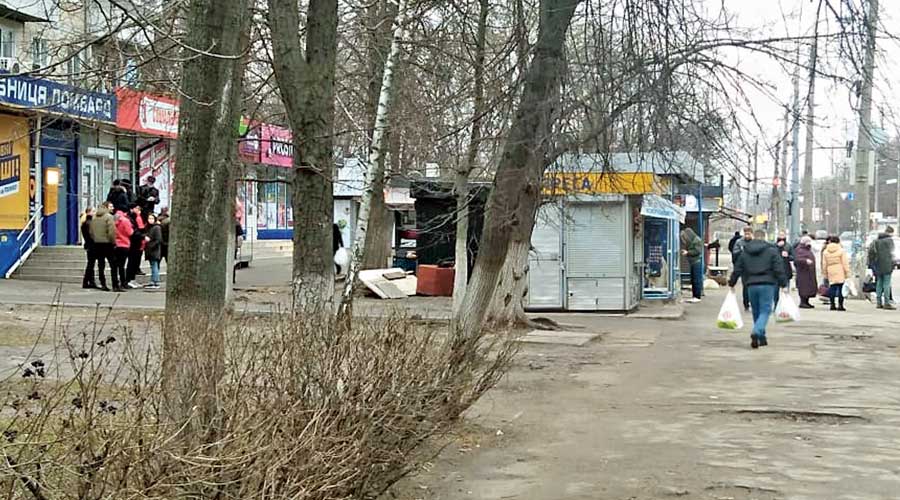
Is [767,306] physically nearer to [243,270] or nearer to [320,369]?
[320,369]

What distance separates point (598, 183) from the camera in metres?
16.0

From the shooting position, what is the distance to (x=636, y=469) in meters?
7.72

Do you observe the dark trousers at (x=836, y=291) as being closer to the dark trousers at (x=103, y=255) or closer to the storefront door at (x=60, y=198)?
the dark trousers at (x=103, y=255)

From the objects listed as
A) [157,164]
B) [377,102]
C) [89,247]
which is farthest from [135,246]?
[157,164]

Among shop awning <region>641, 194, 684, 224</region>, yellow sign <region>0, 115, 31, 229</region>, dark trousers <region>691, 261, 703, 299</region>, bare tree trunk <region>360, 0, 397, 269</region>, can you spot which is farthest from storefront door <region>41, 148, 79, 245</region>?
dark trousers <region>691, 261, 703, 299</region>

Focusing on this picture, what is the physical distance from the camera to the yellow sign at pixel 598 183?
1541 centimetres

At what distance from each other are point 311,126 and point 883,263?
1874cm

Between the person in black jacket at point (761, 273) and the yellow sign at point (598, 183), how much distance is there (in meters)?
2.07

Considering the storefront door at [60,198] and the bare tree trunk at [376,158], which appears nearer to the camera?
the bare tree trunk at [376,158]

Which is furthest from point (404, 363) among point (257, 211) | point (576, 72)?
point (257, 211)

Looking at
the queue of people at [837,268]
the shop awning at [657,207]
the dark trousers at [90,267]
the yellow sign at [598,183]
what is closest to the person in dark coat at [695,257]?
the queue of people at [837,268]

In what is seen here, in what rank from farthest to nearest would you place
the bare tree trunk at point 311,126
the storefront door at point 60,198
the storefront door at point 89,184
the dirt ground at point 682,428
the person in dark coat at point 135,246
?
1. the storefront door at point 89,184
2. the storefront door at point 60,198
3. the person in dark coat at point 135,246
4. the bare tree trunk at point 311,126
5. the dirt ground at point 682,428

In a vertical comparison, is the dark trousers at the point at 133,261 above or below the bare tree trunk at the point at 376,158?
below

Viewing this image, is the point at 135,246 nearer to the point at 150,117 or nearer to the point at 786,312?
the point at 150,117
